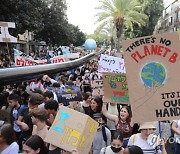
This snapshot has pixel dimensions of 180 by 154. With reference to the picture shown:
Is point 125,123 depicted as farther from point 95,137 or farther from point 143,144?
point 143,144

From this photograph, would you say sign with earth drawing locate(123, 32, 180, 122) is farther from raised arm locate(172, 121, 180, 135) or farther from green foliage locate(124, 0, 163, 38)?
green foliage locate(124, 0, 163, 38)

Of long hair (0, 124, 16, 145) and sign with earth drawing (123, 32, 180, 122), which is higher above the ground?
sign with earth drawing (123, 32, 180, 122)

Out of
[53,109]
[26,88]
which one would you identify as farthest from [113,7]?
[53,109]

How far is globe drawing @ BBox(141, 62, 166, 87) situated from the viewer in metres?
3.69

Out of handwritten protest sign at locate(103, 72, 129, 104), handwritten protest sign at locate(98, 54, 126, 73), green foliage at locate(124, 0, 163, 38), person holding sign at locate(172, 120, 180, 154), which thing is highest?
green foliage at locate(124, 0, 163, 38)

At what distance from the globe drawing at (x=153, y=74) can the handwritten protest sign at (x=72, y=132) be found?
0.72m

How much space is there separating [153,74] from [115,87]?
80.8 inches

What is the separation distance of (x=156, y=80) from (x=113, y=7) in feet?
106

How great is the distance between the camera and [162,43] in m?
3.66

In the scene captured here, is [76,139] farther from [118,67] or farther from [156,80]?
[118,67]

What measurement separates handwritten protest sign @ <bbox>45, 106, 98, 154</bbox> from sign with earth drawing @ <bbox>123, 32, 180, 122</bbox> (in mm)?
523

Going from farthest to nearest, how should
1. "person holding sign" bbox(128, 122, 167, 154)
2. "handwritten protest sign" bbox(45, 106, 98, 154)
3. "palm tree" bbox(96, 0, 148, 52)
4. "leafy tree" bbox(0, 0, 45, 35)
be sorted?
"palm tree" bbox(96, 0, 148, 52) < "leafy tree" bbox(0, 0, 45, 35) < "person holding sign" bbox(128, 122, 167, 154) < "handwritten protest sign" bbox(45, 106, 98, 154)

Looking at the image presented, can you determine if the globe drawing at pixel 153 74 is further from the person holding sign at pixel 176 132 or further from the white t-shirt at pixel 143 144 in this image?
the person holding sign at pixel 176 132

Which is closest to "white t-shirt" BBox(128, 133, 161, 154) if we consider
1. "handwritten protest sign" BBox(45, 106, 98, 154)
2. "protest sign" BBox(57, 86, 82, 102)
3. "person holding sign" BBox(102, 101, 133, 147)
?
"person holding sign" BBox(102, 101, 133, 147)
